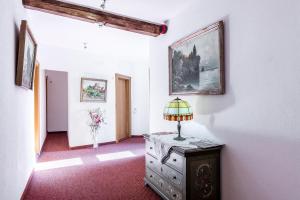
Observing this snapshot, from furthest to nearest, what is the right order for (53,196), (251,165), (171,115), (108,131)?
(108,131) → (53,196) → (171,115) → (251,165)

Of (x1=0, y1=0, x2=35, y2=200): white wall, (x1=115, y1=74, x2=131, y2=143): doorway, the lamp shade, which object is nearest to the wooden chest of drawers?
the lamp shade

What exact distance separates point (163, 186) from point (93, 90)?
3.99 meters

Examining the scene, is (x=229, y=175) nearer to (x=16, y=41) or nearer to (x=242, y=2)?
(x=242, y=2)

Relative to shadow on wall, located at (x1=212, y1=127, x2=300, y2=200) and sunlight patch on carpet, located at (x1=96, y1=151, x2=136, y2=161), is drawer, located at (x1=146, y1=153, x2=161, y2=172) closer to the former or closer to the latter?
shadow on wall, located at (x1=212, y1=127, x2=300, y2=200)

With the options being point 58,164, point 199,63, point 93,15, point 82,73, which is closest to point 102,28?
point 93,15

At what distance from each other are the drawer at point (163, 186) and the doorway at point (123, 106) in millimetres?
3737

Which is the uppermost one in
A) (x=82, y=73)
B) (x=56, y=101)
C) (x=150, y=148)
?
(x=82, y=73)

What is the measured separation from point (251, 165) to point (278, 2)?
1554 mm

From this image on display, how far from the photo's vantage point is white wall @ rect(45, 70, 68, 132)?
868 centimetres

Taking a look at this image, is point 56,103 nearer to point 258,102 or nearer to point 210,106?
point 210,106

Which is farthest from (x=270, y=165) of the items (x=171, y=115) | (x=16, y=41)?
(x=16, y=41)

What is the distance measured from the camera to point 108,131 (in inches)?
252

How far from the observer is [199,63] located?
290cm

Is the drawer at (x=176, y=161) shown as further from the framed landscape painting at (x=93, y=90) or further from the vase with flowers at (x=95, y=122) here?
the framed landscape painting at (x=93, y=90)
